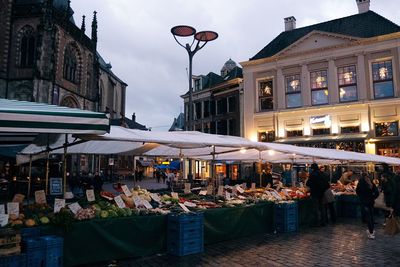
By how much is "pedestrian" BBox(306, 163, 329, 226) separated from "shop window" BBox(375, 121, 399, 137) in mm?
16817

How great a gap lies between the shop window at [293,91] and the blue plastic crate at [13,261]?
1073 inches

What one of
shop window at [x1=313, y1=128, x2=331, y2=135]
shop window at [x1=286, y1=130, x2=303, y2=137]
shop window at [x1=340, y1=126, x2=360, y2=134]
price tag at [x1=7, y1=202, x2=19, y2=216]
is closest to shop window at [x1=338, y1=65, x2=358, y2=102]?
shop window at [x1=340, y1=126, x2=360, y2=134]

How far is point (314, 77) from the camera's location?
2912cm

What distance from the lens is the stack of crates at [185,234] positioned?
7219mm

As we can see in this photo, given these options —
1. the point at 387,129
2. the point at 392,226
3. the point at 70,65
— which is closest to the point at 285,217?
the point at 392,226

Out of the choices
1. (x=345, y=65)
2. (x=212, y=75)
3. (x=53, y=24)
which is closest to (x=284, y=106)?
(x=345, y=65)

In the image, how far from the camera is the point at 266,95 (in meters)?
31.8

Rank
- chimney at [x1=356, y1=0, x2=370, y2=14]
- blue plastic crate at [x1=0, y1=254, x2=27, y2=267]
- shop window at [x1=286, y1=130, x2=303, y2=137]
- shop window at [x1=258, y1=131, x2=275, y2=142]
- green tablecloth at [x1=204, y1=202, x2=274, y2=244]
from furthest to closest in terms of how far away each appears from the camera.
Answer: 1. shop window at [x1=258, y1=131, x2=275, y2=142]
2. chimney at [x1=356, y1=0, x2=370, y2=14]
3. shop window at [x1=286, y1=130, x2=303, y2=137]
4. green tablecloth at [x1=204, y1=202, x2=274, y2=244]
5. blue plastic crate at [x1=0, y1=254, x2=27, y2=267]

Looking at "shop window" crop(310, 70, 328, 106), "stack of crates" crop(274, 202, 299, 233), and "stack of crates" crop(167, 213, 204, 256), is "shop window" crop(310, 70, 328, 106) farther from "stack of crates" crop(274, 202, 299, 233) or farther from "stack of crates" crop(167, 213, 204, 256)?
"stack of crates" crop(167, 213, 204, 256)

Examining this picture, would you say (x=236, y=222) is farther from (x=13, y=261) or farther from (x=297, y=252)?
(x=13, y=261)

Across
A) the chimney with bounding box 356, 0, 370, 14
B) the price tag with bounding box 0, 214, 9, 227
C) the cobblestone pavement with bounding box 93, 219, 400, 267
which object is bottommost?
the cobblestone pavement with bounding box 93, 219, 400, 267

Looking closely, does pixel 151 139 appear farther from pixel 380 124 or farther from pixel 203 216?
pixel 380 124

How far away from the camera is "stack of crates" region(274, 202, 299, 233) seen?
32.3 ft

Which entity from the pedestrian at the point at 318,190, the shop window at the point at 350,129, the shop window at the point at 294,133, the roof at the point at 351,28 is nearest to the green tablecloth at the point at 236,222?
the pedestrian at the point at 318,190
